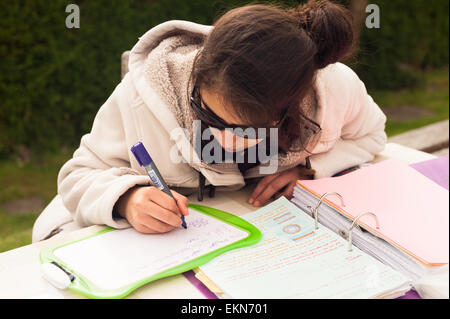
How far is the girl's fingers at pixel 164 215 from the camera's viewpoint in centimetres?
95

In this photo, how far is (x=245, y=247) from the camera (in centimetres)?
92

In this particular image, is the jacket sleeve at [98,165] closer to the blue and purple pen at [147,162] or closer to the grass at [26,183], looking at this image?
the blue and purple pen at [147,162]

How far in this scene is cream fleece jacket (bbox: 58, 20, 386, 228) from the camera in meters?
1.10

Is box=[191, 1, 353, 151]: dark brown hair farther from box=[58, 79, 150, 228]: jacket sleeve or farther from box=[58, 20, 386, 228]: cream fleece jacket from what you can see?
box=[58, 79, 150, 228]: jacket sleeve

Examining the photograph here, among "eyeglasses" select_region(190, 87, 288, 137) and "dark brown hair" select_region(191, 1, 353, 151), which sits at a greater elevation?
"dark brown hair" select_region(191, 1, 353, 151)

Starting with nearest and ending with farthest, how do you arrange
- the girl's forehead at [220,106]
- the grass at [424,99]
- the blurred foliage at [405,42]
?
the girl's forehead at [220,106] → the grass at [424,99] → the blurred foliage at [405,42]

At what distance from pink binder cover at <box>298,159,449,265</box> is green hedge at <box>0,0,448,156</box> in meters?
1.68

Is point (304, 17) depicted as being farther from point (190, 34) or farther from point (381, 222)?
point (381, 222)

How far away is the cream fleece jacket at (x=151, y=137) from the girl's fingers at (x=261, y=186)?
5 centimetres

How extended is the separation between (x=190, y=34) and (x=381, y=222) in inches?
27.2

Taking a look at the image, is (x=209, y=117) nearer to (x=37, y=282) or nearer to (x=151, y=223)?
(x=151, y=223)

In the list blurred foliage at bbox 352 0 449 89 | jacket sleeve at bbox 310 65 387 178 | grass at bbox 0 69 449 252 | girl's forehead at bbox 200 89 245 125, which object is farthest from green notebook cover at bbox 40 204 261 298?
blurred foliage at bbox 352 0 449 89

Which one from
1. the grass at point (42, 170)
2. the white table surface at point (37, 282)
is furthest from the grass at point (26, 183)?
the white table surface at point (37, 282)
